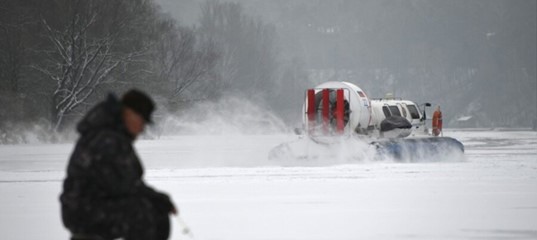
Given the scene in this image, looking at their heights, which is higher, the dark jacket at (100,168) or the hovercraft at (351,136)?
the dark jacket at (100,168)

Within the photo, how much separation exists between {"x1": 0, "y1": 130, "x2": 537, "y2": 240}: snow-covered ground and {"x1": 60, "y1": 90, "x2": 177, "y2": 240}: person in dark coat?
181 inches

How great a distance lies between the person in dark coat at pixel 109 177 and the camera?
5867mm

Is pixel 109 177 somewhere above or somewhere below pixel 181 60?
above

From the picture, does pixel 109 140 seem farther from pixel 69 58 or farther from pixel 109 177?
pixel 69 58

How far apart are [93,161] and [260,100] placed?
10130 cm

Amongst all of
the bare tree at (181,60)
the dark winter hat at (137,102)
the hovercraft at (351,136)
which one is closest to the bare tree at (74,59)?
the bare tree at (181,60)

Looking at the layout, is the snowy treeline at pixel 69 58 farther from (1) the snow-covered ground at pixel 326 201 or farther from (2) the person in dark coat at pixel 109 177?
(2) the person in dark coat at pixel 109 177

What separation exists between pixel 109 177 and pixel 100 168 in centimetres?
8

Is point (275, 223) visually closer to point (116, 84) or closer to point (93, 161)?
point (93, 161)

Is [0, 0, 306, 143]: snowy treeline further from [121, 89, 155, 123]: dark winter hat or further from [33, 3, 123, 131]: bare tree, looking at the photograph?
[121, 89, 155, 123]: dark winter hat

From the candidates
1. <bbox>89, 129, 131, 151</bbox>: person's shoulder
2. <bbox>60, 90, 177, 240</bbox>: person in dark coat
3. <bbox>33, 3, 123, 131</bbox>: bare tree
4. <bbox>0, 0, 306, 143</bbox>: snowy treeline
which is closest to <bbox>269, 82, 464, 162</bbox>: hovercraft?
<bbox>60, 90, 177, 240</bbox>: person in dark coat

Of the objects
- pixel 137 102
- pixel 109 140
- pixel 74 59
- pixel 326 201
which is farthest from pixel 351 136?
pixel 74 59

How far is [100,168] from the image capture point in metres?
5.86

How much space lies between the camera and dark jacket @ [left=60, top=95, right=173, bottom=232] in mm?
5852
